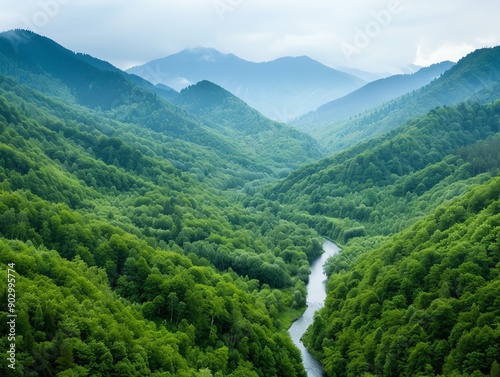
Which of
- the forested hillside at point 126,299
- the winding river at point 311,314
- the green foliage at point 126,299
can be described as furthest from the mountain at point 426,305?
the green foliage at point 126,299

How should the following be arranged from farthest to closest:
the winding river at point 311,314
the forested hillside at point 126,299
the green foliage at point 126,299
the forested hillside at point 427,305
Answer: the winding river at point 311,314 < the forested hillside at point 427,305 < the green foliage at point 126,299 < the forested hillside at point 126,299

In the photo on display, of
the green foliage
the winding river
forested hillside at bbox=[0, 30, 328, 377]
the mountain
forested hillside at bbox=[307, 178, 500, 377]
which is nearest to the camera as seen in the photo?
forested hillside at bbox=[0, 30, 328, 377]

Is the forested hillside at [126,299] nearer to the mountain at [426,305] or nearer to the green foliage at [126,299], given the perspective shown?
the green foliage at [126,299]

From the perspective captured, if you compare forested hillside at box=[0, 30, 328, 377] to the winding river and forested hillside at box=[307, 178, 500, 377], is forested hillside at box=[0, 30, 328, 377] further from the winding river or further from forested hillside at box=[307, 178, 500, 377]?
forested hillside at box=[307, 178, 500, 377]

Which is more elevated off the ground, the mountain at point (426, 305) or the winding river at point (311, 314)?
the mountain at point (426, 305)

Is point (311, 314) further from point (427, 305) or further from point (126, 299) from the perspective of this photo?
point (126, 299)

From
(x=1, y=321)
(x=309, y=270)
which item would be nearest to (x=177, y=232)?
(x=309, y=270)

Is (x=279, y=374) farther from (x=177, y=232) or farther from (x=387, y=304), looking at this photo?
(x=177, y=232)

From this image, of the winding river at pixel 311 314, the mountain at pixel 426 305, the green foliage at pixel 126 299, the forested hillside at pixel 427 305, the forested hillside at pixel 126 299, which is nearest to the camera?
the forested hillside at pixel 126 299

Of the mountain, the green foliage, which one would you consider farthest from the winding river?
the green foliage
